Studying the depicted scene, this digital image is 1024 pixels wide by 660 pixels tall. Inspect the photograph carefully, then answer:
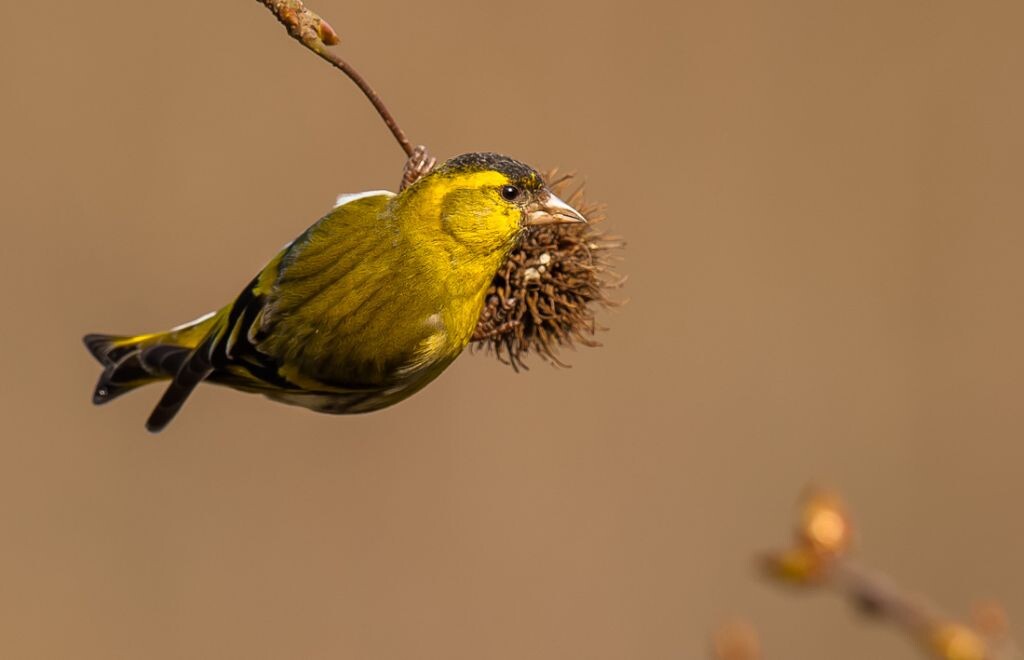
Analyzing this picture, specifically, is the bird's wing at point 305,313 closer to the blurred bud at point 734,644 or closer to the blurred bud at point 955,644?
the blurred bud at point 734,644

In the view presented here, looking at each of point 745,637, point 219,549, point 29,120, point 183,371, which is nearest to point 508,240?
point 183,371

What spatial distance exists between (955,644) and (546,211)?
2.56m

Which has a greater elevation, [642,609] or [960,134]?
[960,134]

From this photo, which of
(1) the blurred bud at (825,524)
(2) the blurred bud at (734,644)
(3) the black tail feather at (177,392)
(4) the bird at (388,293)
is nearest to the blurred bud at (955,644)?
(1) the blurred bud at (825,524)

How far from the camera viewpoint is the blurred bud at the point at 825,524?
1.24m

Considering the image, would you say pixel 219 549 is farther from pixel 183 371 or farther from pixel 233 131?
pixel 183 371

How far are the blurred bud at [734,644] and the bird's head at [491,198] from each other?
2222 mm

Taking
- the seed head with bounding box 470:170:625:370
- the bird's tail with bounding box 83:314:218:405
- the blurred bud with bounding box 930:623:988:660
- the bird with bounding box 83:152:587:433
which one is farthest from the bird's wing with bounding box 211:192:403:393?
the blurred bud with bounding box 930:623:988:660

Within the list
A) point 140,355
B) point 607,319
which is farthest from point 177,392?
point 607,319

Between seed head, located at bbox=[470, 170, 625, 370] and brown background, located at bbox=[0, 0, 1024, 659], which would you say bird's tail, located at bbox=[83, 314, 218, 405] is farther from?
brown background, located at bbox=[0, 0, 1024, 659]

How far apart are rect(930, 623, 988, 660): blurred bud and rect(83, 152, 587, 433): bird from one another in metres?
2.47

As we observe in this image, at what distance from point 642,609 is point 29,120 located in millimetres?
5025

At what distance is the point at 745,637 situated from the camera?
4.57 ft

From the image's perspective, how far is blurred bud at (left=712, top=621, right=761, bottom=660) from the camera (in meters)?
1.36
